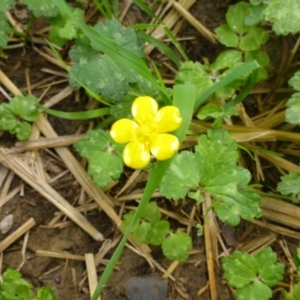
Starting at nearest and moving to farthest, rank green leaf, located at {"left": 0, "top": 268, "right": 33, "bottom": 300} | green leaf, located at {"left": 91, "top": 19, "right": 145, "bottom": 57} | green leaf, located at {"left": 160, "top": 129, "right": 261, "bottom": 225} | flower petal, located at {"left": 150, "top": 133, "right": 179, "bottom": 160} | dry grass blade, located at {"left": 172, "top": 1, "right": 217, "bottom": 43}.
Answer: flower petal, located at {"left": 150, "top": 133, "right": 179, "bottom": 160}, green leaf, located at {"left": 160, "top": 129, "right": 261, "bottom": 225}, green leaf, located at {"left": 0, "top": 268, "right": 33, "bottom": 300}, green leaf, located at {"left": 91, "top": 19, "right": 145, "bottom": 57}, dry grass blade, located at {"left": 172, "top": 1, "right": 217, "bottom": 43}

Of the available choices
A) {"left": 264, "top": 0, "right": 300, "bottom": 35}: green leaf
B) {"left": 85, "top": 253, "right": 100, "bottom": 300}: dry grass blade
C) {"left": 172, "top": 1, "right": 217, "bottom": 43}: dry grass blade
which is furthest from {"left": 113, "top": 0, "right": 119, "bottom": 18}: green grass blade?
{"left": 85, "top": 253, "right": 100, "bottom": 300}: dry grass blade

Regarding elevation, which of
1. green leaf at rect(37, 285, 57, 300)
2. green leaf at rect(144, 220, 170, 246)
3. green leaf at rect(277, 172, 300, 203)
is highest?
green leaf at rect(277, 172, 300, 203)

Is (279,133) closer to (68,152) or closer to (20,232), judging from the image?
(68,152)

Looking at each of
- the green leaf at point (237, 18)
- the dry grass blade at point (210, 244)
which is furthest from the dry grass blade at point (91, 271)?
the green leaf at point (237, 18)

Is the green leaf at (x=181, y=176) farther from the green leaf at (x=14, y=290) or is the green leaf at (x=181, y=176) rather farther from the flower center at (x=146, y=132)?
the green leaf at (x=14, y=290)

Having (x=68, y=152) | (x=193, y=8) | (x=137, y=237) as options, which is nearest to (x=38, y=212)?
(x=68, y=152)

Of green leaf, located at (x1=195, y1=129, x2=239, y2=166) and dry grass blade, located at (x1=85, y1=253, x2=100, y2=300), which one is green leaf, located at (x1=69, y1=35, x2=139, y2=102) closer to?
green leaf, located at (x1=195, y1=129, x2=239, y2=166)
